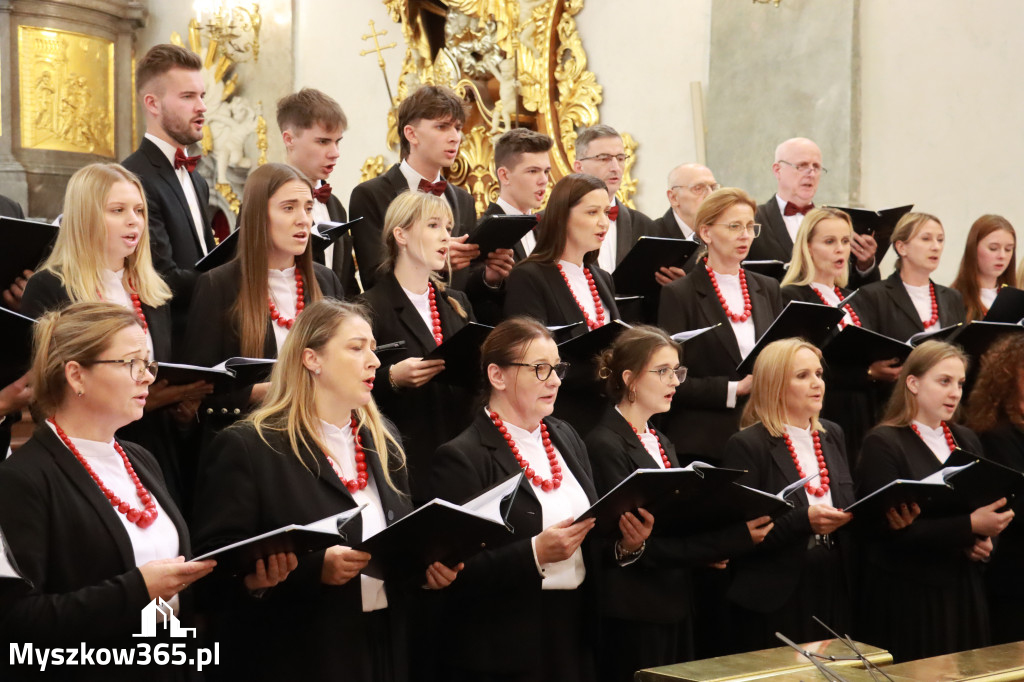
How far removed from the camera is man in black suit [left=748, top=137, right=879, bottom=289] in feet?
19.3

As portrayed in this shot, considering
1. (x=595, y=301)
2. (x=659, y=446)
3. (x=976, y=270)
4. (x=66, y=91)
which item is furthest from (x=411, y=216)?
(x=66, y=91)

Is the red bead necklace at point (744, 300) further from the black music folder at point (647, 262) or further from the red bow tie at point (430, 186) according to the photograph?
the red bow tie at point (430, 186)

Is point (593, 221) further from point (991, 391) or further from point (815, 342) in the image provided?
point (991, 391)

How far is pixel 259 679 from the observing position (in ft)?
9.81

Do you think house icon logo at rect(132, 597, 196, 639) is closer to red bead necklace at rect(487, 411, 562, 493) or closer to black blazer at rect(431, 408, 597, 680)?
black blazer at rect(431, 408, 597, 680)

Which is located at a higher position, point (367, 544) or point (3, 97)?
point (3, 97)

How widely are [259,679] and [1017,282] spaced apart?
4.36 metres

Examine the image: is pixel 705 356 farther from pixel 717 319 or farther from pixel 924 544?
pixel 924 544

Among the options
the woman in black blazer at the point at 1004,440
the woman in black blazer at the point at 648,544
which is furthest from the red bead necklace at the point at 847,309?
the woman in black blazer at the point at 648,544

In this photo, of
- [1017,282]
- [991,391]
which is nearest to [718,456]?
[991,391]

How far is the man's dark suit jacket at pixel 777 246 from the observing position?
588 cm

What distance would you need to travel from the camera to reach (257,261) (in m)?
3.90

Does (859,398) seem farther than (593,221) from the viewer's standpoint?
Yes

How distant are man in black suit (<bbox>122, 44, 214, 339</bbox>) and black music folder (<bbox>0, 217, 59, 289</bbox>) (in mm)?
466
